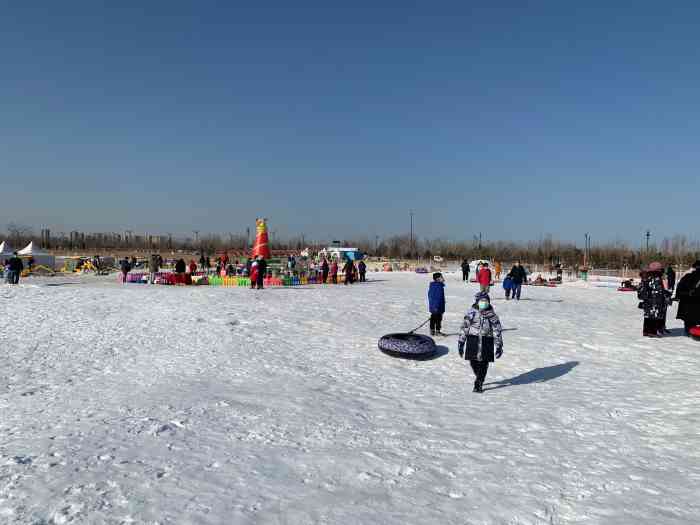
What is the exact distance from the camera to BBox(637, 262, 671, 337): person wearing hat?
468 inches

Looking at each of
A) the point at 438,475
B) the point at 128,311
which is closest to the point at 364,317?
the point at 128,311

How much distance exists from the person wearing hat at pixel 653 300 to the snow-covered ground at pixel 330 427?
52 cm

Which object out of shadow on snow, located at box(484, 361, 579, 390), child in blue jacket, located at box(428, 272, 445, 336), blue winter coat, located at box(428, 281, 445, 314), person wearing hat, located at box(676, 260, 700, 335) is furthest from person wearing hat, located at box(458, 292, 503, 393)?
person wearing hat, located at box(676, 260, 700, 335)

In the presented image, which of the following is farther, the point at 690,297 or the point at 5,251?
the point at 5,251

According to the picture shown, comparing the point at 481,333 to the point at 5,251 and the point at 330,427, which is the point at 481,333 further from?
the point at 5,251

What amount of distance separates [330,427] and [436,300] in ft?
20.4

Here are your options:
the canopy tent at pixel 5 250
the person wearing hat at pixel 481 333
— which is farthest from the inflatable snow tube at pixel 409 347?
the canopy tent at pixel 5 250

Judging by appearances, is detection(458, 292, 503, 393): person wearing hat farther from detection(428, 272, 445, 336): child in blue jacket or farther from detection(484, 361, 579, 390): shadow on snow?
detection(428, 272, 445, 336): child in blue jacket

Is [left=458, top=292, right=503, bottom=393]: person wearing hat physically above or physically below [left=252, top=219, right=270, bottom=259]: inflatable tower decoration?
below

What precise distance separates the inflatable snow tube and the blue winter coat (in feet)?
5.24

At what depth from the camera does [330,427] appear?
20.3 ft

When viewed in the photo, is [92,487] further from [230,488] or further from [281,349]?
[281,349]

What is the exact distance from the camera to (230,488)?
428cm

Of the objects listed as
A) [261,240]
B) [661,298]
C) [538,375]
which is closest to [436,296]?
[538,375]
